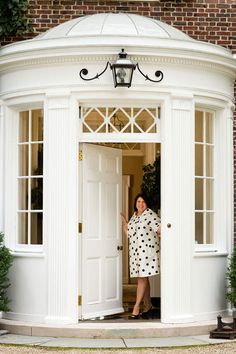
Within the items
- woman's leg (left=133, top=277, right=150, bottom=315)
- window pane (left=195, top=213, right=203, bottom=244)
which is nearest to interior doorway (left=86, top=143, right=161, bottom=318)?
woman's leg (left=133, top=277, right=150, bottom=315)

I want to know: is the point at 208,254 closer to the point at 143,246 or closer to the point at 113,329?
the point at 143,246

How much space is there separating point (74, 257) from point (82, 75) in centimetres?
240

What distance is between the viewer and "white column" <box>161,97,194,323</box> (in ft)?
34.2

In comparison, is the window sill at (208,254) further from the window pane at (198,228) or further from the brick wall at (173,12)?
the brick wall at (173,12)

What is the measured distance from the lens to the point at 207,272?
10.9 m

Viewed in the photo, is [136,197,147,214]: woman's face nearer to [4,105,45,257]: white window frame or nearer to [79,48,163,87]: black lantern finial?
[4,105,45,257]: white window frame

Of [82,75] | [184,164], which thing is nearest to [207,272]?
[184,164]

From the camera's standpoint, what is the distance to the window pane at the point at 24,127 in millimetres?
→ 11109

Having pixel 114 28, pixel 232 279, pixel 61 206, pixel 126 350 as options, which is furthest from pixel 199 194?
pixel 126 350

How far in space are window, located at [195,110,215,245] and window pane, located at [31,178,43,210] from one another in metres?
2.16

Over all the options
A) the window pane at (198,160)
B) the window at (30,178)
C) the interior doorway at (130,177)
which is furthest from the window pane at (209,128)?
the interior doorway at (130,177)

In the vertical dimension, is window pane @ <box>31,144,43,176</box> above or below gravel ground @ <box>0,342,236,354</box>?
above

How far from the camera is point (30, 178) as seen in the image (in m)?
11.0

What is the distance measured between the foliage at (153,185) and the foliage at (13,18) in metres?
3.02
